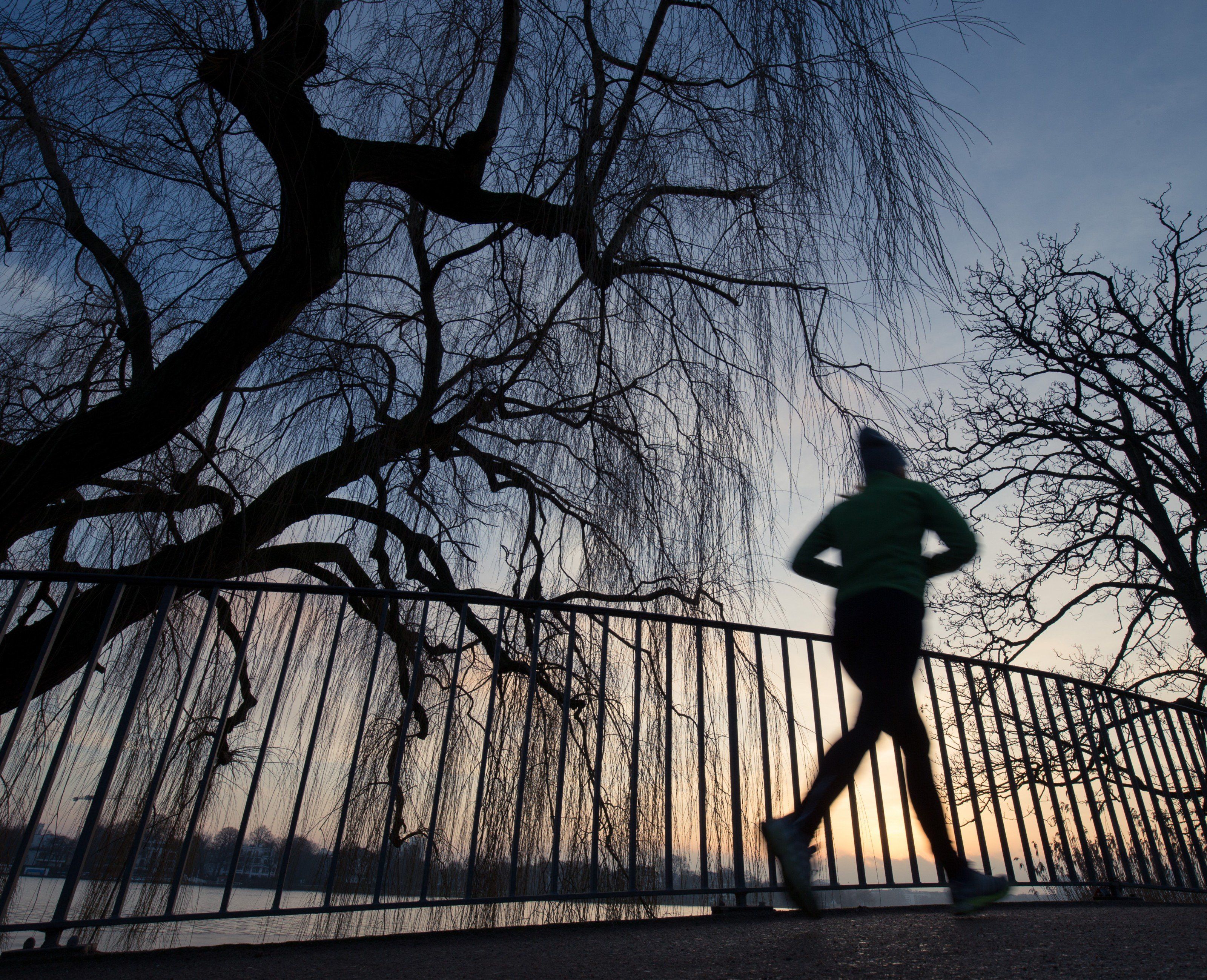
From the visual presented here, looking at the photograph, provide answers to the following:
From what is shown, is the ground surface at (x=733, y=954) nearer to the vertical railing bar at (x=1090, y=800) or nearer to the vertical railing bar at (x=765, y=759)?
the vertical railing bar at (x=765, y=759)

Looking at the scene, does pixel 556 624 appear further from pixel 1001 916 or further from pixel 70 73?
pixel 70 73

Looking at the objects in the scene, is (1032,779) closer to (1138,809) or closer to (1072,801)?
(1072,801)

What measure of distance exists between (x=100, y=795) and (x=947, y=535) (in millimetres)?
2495

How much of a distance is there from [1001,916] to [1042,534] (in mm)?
8428

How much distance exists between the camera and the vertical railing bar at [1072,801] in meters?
3.22

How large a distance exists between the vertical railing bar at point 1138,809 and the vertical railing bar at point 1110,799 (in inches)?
0.5

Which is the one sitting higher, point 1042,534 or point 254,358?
point 1042,534

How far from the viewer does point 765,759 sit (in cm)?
285

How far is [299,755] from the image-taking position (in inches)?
116

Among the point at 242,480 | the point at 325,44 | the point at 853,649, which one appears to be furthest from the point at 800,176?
the point at 242,480

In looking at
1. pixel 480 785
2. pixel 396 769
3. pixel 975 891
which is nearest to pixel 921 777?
pixel 975 891

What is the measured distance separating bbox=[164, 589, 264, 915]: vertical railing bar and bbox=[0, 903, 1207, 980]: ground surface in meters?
0.16

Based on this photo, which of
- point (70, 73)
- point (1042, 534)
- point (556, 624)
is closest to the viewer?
point (70, 73)

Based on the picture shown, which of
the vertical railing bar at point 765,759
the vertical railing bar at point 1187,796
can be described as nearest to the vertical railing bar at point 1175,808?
the vertical railing bar at point 1187,796
